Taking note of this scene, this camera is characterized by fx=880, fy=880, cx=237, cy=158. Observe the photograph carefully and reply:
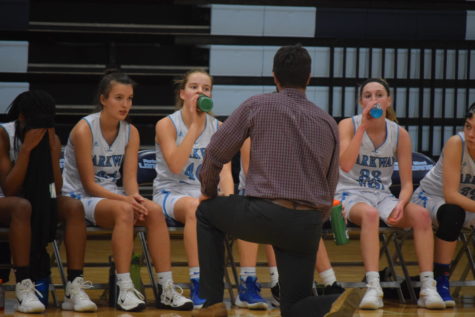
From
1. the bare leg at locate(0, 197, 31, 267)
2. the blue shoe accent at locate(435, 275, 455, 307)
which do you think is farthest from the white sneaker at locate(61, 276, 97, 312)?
the blue shoe accent at locate(435, 275, 455, 307)

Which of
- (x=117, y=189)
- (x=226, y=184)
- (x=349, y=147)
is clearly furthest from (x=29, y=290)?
(x=349, y=147)

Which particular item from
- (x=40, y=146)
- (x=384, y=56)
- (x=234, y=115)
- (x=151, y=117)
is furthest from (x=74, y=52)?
(x=234, y=115)

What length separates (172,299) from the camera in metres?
4.46

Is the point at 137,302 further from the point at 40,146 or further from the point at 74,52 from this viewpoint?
the point at 74,52

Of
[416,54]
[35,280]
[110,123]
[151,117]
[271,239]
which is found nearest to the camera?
[271,239]

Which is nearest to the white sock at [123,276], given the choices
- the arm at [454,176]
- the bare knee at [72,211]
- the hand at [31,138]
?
the bare knee at [72,211]

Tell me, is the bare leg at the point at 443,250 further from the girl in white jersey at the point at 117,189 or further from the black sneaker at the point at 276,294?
the girl in white jersey at the point at 117,189

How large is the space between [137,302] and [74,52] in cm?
368

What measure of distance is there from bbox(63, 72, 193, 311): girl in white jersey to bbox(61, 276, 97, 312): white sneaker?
0.54 feet

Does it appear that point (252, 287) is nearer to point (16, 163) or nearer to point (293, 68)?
point (16, 163)

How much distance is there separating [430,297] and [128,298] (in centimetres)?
158

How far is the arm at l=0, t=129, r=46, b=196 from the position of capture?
169 inches

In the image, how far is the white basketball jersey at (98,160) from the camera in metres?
4.75

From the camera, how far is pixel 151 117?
24.0 feet
